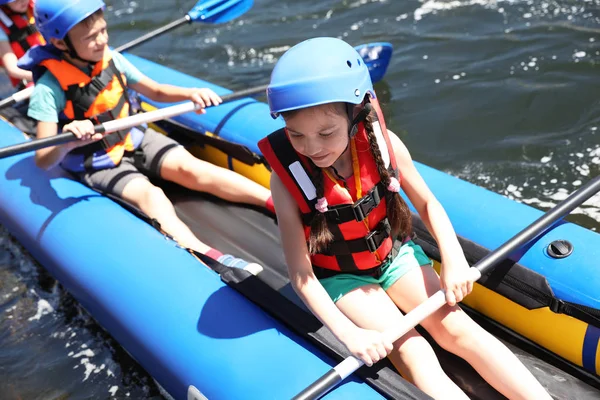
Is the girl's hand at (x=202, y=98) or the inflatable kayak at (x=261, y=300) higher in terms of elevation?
the girl's hand at (x=202, y=98)

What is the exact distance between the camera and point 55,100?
110 inches

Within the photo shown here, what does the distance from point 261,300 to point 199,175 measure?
3.28 ft

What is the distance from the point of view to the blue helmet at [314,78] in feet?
5.29

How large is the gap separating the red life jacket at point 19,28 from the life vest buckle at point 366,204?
9.15 ft

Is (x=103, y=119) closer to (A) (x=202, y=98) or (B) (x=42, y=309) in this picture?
(A) (x=202, y=98)

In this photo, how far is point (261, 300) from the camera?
2107mm

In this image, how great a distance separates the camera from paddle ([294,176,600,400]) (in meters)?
1.74

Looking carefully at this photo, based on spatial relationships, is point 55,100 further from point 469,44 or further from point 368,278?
point 469,44

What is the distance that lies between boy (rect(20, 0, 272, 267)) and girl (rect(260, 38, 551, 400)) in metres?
0.71

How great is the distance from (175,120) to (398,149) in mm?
1825

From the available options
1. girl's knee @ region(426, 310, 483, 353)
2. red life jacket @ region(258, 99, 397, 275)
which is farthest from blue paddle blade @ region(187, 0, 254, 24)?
girl's knee @ region(426, 310, 483, 353)

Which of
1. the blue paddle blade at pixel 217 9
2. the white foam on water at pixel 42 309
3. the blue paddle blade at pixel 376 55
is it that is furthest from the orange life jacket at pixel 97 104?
the blue paddle blade at pixel 376 55

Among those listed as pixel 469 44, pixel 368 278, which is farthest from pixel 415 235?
pixel 469 44

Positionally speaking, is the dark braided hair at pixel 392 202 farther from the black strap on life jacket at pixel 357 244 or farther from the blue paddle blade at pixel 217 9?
the blue paddle blade at pixel 217 9
